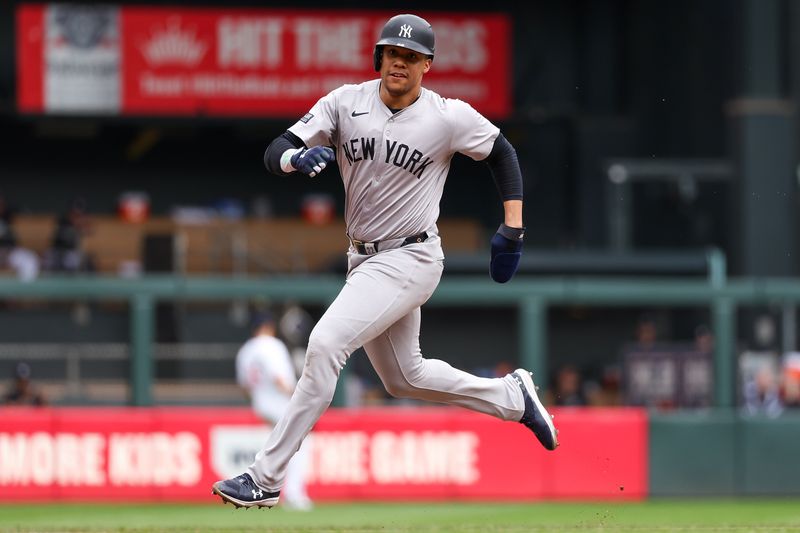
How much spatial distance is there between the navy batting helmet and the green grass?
5.06m

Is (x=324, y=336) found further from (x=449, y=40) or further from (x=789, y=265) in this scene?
(x=449, y=40)

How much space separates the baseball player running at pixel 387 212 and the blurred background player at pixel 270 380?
17.7 ft

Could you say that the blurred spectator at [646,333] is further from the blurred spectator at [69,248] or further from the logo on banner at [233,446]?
the blurred spectator at [69,248]

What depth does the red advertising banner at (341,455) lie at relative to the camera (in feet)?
45.9

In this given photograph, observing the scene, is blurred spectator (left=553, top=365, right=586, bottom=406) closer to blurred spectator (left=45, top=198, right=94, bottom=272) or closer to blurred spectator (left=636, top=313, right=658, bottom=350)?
blurred spectator (left=636, top=313, right=658, bottom=350)

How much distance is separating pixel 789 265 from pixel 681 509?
6.86 m

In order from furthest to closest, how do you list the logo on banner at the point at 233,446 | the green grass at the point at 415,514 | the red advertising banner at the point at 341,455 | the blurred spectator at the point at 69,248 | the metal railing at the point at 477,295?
the blurred spectator at the point at 69,248
the metal railing at the point at 477,295
the logo on banner at the point at 233,446
the red advertising banner at the point at 341,455
the green grass at the point at 415,514

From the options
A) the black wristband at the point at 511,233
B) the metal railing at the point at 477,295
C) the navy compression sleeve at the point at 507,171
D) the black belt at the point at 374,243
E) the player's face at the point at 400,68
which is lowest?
the metal railing at the point at 477,295

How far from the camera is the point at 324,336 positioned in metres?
6.82

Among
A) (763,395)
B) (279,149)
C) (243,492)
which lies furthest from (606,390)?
(279,149)

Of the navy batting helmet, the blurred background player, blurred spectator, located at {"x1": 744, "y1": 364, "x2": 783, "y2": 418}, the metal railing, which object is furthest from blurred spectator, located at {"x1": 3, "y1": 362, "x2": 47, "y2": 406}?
the navy batting helmet

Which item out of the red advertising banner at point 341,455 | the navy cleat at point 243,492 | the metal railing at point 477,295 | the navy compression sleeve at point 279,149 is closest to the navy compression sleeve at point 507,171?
the navy compression sleeve at point 279,149

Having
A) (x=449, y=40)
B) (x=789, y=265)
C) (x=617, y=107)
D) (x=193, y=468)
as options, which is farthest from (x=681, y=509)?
(x=617, y=107)

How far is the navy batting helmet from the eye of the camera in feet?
22.2
